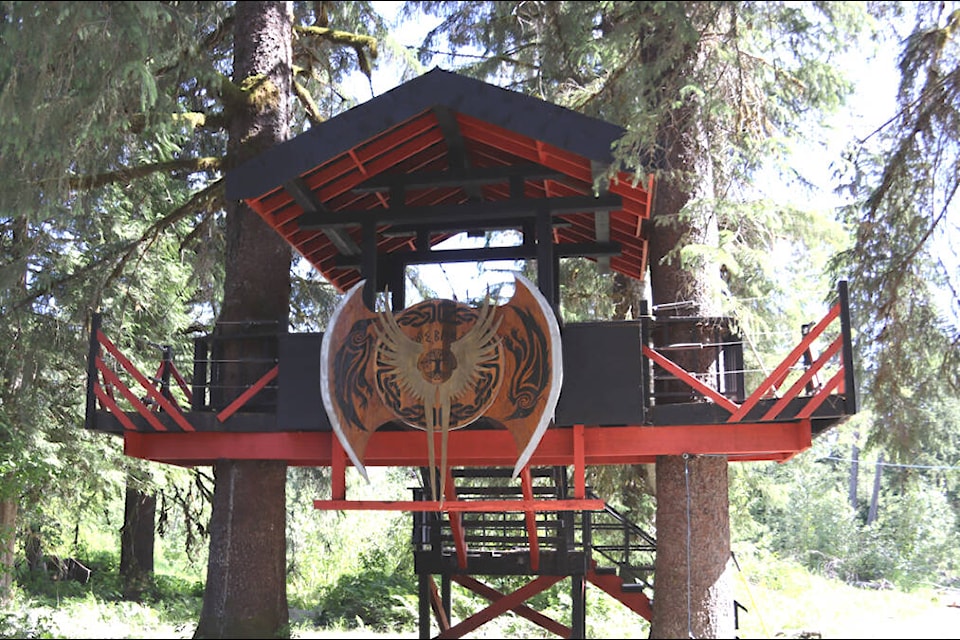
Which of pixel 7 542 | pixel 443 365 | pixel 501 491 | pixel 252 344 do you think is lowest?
pixel 7 542

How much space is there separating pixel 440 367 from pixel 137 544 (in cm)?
1320

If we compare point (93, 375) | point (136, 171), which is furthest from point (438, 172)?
point (93, 375)

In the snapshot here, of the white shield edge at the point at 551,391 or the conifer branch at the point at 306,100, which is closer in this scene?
the white shield edge at the point at 551,391

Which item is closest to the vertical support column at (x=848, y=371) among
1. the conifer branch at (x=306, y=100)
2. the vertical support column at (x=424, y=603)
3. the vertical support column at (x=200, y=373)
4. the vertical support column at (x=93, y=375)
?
the vertical support column at (x=424, y=603)

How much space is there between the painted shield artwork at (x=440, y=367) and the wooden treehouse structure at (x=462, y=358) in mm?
15

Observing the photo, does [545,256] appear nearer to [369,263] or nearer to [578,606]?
[369,263]

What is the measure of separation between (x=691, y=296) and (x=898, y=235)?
2.10m

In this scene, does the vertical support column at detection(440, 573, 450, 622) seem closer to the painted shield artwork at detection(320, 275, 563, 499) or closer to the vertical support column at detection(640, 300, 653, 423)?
the painted shield artwork at detection(320, 275, 563, 499)

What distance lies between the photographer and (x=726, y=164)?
10.1 m

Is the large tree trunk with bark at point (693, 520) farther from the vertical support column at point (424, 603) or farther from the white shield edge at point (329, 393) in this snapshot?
the white shield edge at point (329, 393)

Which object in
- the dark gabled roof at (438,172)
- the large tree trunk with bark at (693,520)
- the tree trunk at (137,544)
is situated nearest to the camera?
the dark gabled roof at (438,172)

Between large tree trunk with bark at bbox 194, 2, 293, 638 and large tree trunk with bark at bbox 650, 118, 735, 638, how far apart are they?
3.88 meters

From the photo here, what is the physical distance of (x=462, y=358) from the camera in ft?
27.7

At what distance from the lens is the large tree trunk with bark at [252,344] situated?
986 cm
